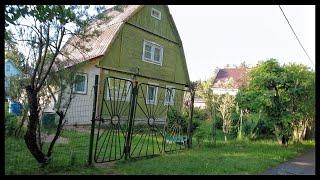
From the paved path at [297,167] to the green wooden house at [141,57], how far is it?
24.2 feet

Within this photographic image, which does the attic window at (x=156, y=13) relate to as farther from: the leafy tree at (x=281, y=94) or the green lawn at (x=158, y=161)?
the green lawn at (x=158, y=161)

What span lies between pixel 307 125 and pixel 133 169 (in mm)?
10257

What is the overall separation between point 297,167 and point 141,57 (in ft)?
42.8

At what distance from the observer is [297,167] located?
28.9 feet

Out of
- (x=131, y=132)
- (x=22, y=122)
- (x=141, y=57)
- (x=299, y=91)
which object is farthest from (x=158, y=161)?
(x=141, y=57)

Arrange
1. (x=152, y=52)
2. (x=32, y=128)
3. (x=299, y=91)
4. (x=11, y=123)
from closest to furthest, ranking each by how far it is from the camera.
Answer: (x=32, y=128), (x=11, y=123), (x=299, y=91), (x=152, y=52)

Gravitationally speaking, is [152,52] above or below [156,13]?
below

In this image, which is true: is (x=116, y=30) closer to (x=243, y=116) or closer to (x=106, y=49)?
(x=106, y=49)

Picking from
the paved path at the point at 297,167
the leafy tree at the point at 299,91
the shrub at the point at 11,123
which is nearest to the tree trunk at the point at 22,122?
the shrub at the point at 11,123

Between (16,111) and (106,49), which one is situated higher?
(106,49)

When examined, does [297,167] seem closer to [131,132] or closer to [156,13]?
[131,132]

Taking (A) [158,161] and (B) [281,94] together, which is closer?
(A) [158,161]

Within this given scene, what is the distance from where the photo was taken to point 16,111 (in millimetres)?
8992
